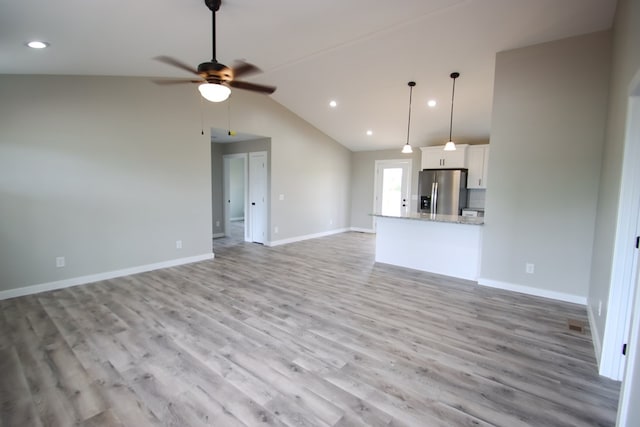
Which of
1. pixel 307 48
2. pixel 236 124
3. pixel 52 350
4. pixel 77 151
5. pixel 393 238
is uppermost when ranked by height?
pixel 307 48

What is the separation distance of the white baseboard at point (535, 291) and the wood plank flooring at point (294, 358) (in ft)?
0.46

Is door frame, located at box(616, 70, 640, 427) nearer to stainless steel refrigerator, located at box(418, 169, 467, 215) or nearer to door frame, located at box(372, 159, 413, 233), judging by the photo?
stainless steel refrigerator, located at box(418, 169, 467, 215)

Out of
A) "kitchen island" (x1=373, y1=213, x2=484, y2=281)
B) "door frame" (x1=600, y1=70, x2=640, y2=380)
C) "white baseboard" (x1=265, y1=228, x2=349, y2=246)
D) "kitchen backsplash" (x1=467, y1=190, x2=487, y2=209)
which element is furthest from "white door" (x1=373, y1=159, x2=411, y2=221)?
"door frame" (x1=600, y1=70, x2=640, y2=380)

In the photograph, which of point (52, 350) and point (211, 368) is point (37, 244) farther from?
point (211, 368)

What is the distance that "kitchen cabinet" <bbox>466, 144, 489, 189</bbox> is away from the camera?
648 centimetres

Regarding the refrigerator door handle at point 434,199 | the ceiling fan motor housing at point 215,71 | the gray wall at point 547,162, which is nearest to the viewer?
the ceiling fan motor housing at point 215,71

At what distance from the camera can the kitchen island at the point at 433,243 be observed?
4.43 metres

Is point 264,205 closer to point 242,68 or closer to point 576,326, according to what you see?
point 242,68

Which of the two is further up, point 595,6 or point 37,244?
point 595,6

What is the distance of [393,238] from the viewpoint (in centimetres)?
521

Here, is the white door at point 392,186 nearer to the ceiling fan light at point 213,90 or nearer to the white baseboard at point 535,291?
the white baseboard at point 535,291

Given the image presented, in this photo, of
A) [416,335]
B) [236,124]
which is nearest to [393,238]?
[416,335]

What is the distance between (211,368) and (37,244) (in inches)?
125

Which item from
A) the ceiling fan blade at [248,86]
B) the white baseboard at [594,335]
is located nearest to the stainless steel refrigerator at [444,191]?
the white baseboard at [594,335]
